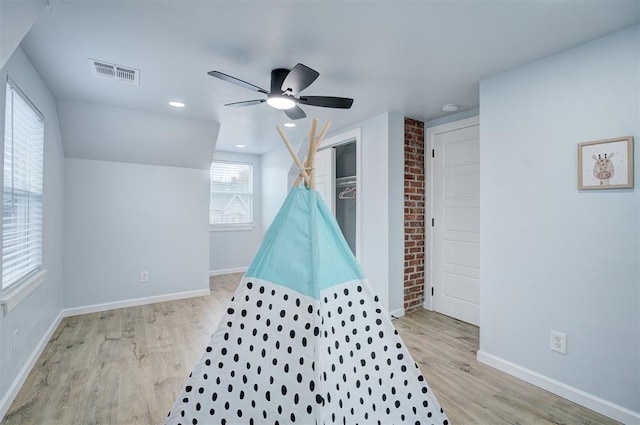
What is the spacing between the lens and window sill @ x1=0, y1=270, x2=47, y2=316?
1.99 meters

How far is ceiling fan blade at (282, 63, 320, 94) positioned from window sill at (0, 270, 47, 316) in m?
2.27

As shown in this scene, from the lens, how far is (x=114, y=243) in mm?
4012

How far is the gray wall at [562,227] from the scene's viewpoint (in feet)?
6.37

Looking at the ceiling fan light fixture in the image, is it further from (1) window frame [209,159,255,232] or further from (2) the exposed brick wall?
(1) window frame [209,159,255,232]

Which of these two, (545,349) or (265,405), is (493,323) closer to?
(545,349)

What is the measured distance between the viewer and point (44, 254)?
296 centimetres

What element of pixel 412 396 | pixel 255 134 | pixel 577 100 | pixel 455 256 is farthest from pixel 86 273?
pixel 577 100

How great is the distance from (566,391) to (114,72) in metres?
4.06

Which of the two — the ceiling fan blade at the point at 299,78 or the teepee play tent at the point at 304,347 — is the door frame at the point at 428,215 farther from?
the teepee play tent at the point at 304,347

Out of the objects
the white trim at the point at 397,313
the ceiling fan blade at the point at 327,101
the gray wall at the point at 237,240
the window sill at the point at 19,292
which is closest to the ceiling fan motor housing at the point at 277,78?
the ceiling fan blade at the point at 327,101

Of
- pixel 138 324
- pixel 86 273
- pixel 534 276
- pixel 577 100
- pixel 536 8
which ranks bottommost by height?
pixel 138 324

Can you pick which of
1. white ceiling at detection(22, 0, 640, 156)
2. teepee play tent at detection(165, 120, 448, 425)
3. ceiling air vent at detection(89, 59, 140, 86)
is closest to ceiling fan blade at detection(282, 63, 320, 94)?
white ceiling at detection(22, 0, 640, 156)

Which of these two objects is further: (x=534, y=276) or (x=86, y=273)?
(x=86, y=273)

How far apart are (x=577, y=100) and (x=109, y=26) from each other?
3.02 m
